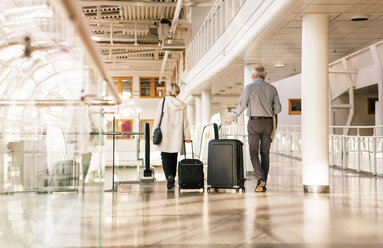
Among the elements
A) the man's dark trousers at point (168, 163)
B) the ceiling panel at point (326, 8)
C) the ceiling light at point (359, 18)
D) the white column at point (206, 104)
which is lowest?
the man's dark trousers at point (168, 163)

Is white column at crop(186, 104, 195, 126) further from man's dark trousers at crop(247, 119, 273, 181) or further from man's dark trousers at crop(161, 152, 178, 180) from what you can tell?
man's dark trousers at crop(247, 119, 273, 181)

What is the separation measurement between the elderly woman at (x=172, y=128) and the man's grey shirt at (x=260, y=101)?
723mm

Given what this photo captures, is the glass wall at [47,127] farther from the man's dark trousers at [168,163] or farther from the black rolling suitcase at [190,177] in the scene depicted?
the man's dark trousers at [168,163]

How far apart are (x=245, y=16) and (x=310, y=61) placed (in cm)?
227

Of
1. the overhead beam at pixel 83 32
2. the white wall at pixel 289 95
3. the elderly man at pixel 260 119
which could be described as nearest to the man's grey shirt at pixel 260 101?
the elderly man at pixel 260 119

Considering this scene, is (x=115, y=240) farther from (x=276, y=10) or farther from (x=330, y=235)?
(x=276, y=10)

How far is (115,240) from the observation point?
2891mm

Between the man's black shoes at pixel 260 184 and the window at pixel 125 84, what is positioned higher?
the window at pixel 125 84

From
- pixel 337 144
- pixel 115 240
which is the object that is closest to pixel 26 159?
pixel 115 240

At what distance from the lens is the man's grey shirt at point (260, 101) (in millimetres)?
5816

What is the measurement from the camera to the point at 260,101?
5832 mm

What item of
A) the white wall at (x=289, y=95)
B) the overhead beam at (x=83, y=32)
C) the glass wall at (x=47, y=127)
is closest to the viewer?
→ the overhead beam at (x=83, y=32)

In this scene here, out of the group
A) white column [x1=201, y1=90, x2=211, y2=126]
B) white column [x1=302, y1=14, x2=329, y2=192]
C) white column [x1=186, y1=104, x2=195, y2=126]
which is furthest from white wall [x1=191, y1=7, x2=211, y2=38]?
white column [x1=302, y1=14, x2=329, y2=192]

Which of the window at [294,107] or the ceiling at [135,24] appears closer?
the ceiling at [135,24]
